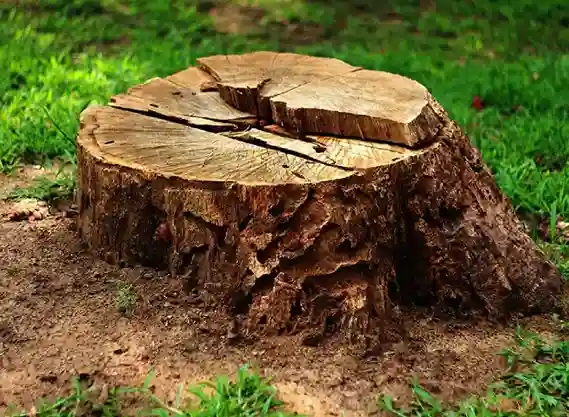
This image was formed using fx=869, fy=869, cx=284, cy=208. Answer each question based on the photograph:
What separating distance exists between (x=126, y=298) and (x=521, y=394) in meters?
1.37

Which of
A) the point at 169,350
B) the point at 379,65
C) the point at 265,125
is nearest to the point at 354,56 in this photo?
the point at 379,65

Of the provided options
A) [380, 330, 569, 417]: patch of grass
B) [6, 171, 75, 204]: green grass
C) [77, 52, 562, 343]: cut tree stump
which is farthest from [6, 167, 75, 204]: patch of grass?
[380, 330, 569, 417]: patch of grass

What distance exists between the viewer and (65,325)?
9.73 ft

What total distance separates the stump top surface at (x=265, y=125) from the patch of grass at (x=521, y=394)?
771 millimetres

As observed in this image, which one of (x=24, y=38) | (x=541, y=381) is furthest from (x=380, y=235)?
(x=24, y=38)

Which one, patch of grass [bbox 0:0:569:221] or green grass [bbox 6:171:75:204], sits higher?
patch of grass [bbox 0:0:569:221]

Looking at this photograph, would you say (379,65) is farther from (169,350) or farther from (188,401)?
(188,401)

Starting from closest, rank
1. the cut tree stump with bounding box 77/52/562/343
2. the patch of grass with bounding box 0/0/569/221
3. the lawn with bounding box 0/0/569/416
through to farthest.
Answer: the cut tree stump with bounding box 77/52/562/343, the lawn with bounding box 0/0/569/416, the patch of grass with bounding box 0/0/569/221

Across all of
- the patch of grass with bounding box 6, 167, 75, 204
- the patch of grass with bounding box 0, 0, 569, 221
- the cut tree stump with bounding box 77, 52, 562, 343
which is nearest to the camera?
the cut tree stump with bounding box 77, 52, 562, 343

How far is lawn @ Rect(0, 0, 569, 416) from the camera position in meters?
2.95

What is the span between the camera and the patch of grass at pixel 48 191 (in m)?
3.87

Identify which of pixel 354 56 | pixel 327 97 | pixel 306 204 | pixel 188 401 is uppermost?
pixel 327 97

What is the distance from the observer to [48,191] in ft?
12.8

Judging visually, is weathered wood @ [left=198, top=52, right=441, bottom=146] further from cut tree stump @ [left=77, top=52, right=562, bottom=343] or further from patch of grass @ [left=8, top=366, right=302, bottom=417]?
patch of grass @ [left=8, top=366, right=302, bottom=417]
